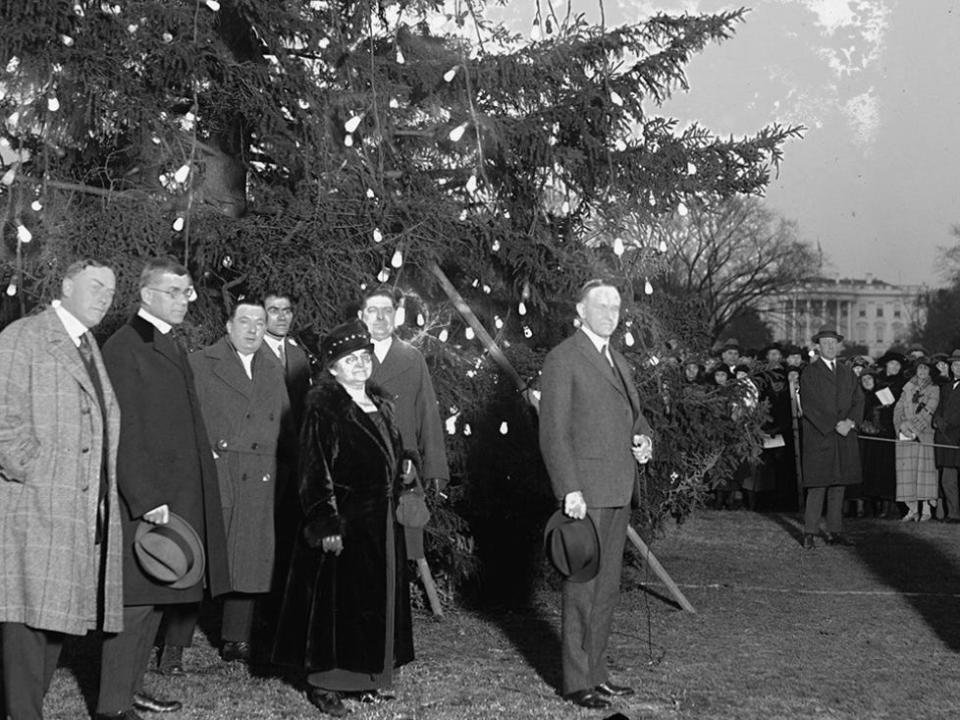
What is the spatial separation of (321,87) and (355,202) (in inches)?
36.7

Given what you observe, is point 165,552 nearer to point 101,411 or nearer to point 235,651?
point 101,411

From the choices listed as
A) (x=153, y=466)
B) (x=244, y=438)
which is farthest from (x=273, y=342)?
(x=153, y=466)

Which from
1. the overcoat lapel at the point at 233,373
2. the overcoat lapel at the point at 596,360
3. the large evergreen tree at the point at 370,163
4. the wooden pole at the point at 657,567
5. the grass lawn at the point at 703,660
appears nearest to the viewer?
the grass lawn at the point at 703,660

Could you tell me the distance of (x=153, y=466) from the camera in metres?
6.70

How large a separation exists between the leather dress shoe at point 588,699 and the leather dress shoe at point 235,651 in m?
2.17

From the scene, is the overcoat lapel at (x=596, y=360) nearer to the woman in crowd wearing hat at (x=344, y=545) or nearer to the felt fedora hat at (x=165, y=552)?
the woman in crowd wearing hat at (x=344, y=545)

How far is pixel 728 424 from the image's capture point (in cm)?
1023

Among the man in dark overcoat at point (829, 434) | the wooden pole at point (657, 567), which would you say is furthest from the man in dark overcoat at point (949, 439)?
the wooden pole at point (657, 567)

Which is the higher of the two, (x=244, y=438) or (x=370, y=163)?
(x=370, y=163)

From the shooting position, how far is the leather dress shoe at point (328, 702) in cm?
701

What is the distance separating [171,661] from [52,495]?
2.26m

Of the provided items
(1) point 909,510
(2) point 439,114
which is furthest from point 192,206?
(1) point 909,510

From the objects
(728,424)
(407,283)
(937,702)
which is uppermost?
(407,283)

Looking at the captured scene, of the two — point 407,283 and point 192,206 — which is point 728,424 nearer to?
point 407,283
